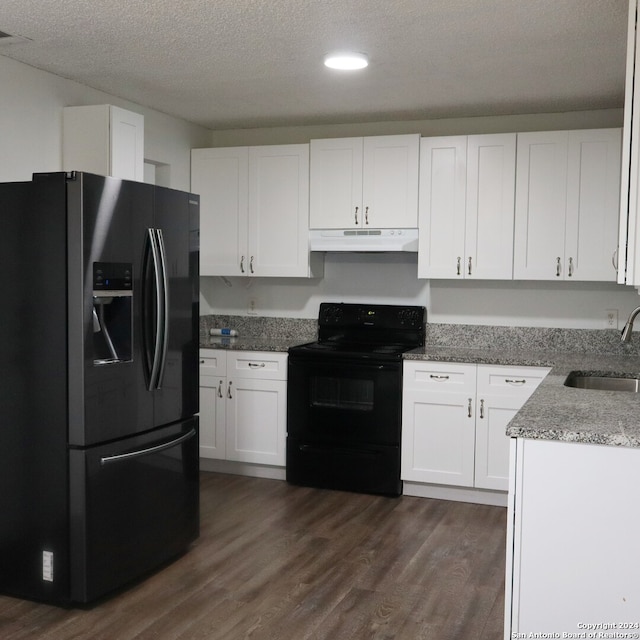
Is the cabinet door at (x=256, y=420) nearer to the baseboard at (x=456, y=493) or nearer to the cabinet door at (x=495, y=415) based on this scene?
the baseboard at (x=456, y=493)

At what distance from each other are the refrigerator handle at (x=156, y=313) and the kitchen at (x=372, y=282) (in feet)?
3.50

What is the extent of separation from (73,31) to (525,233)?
267 centimetres

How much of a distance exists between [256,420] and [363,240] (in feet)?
4.33

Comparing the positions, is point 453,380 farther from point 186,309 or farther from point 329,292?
point 186,309

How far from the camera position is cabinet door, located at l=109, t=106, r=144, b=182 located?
3986mm

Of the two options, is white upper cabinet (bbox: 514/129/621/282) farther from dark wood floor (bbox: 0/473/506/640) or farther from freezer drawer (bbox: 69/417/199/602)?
freezer drawer (bbox: 69/417/199/602)

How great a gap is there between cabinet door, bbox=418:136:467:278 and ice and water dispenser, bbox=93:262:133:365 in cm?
213

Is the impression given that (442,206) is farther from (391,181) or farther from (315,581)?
(315,581)

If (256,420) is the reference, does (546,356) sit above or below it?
above

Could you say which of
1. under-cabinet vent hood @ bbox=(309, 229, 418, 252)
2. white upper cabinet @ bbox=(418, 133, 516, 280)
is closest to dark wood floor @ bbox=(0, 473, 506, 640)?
white upper cabinet @ bbox=(418, 133, 516, 280)

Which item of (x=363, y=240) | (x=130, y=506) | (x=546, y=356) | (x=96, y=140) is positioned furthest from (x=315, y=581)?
(x=96, y=140)

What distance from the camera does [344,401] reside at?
4.63 metres

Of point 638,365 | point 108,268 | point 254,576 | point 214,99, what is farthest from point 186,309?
point 638,365

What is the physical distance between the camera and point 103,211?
300cm
